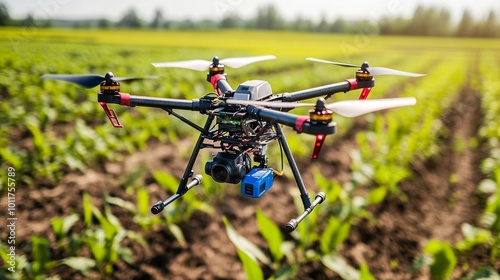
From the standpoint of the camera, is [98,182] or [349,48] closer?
[349,48]

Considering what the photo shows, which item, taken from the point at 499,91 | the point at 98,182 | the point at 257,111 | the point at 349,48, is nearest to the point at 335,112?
the point at 257,111

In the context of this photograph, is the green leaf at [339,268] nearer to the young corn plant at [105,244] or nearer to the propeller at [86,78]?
the young corn plant at [105,244]

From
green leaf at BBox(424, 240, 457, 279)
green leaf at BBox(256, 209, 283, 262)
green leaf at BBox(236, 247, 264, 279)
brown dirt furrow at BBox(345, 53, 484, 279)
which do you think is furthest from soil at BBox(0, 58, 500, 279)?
green leaf at BBox(236, 247, 264, 279)

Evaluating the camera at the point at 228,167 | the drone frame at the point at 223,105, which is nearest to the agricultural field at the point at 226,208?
the drone frame at the point at 223,105

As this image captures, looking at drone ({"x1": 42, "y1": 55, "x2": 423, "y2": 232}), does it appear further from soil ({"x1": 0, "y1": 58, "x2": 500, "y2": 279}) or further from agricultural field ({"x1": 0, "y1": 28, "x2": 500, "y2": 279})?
soil ({"x1": 0, "y1": 58, "x2": 500, "y2": 279})

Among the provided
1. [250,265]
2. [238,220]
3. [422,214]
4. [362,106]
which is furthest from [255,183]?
[422,214]

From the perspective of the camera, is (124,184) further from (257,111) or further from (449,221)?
(257,111)
